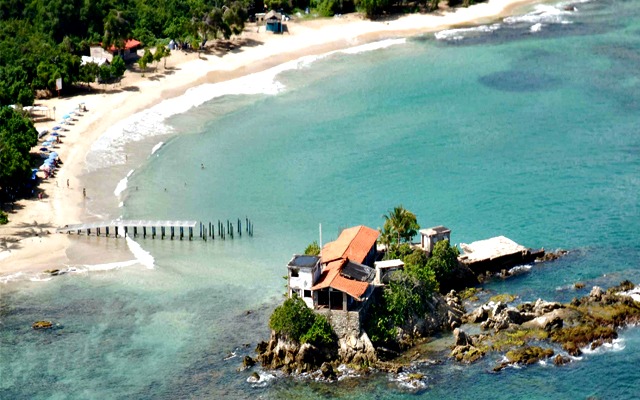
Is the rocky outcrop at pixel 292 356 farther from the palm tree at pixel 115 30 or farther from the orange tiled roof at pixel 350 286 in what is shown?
the palm tree at pixel 115 30

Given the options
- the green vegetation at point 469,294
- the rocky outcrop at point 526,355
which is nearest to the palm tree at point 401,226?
the green vegetation at point 469,294

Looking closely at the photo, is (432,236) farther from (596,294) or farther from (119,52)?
(119,52)

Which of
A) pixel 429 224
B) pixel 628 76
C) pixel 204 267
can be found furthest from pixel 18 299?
pixel 628 76

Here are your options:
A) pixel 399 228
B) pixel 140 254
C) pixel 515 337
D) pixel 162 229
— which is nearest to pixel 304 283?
pixel 399 228

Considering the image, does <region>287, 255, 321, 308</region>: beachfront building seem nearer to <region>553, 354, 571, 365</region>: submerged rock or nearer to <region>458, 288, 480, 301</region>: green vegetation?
<region>458, 288, 480, 301</region>: green vegetation

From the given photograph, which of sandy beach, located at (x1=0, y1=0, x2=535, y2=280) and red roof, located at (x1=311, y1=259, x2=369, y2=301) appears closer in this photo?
red roof, located at (x1=311, y1=259, x2=369, y2=301)

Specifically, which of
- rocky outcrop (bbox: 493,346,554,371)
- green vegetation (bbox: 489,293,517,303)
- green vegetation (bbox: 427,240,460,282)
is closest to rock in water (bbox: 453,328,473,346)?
rocky outcrop (bbox: 493,346,554,371)
